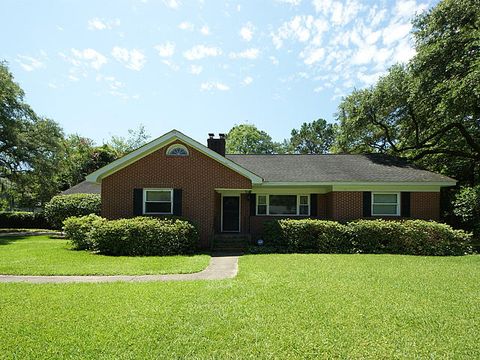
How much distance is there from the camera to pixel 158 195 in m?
15.7

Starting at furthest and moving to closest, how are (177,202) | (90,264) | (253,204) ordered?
(253,204) → (177,202) → (90,264)

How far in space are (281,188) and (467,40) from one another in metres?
12.5

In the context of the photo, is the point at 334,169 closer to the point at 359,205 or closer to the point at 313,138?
the point at 359,205

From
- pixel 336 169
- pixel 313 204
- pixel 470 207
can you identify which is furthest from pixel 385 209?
pixel 470 207

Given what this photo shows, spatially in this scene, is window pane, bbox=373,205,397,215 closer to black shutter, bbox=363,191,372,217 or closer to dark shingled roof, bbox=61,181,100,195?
black shutter, bbox=363,191,372,217

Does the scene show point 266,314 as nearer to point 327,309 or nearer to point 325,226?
point 327,309

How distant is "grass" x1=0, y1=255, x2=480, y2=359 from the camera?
4.45 m

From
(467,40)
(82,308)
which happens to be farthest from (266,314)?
(467,40)

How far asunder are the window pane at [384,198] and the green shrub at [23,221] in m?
28.1

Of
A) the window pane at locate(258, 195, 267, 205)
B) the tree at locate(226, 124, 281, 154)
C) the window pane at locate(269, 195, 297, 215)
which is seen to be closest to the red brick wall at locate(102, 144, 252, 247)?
the window pane at locate(258, 195, 267, 205)

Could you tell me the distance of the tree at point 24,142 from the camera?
25500 millimetres

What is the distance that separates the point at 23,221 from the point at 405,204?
31.7 m

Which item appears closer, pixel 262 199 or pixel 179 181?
pixel 179 181

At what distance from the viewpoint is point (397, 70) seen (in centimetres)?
2369
